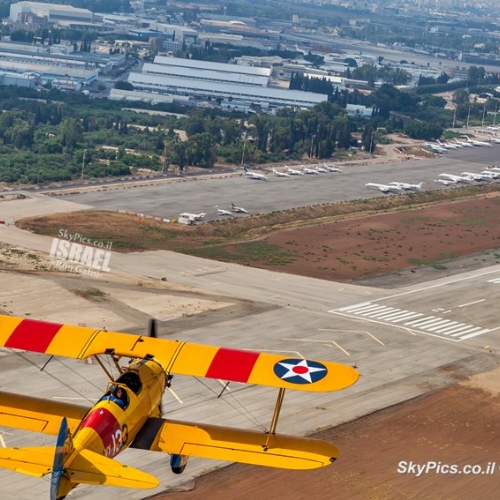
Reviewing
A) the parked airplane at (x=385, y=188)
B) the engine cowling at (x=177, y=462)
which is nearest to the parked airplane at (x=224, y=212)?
the parked airplane at (x=385, y=188)

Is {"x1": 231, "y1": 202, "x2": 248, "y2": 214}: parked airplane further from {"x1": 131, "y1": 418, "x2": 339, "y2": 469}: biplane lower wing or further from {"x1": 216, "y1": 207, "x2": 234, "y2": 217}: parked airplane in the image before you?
{"x1": 131, "y1": 418, "x2": 339, "y2": 469}: biplane lower wing

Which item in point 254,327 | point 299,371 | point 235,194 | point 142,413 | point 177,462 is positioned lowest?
point 235,194

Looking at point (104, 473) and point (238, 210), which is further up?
point (104, 473)

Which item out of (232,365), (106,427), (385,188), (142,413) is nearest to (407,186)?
(385,188)

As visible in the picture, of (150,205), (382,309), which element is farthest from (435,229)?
(382,309)

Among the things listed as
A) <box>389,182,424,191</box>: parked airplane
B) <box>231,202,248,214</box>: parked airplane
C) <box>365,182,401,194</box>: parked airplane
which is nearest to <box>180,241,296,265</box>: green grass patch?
<box>231,202,248,214</box>: parked airplane

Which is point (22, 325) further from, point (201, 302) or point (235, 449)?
point (201, 302)

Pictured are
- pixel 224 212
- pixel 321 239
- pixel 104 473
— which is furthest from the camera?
pixel 224 212

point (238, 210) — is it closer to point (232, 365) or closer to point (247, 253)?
point (247, 253)
